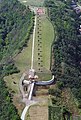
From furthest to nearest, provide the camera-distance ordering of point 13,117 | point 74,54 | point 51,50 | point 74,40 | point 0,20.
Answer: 1. point 0,20
2. point 74,40
3. point 74,54
4. point 51,50
5. point 13,117

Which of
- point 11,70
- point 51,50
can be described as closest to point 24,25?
point 51,50

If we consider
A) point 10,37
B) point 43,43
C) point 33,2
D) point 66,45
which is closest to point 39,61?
point 43,43

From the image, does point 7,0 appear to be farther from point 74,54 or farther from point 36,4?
point 74,54

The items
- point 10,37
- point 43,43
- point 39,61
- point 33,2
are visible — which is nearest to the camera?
Result: point 39,61

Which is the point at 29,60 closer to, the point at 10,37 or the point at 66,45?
the point at 66,45

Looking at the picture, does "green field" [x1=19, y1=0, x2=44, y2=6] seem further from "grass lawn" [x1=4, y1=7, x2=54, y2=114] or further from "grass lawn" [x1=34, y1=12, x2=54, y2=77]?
"grass lawn" [x1=4, y1=7, x2=54, y2=114]

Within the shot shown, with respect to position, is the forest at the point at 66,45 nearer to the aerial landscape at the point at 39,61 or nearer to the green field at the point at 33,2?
the aerial landscape at the point at 39,61

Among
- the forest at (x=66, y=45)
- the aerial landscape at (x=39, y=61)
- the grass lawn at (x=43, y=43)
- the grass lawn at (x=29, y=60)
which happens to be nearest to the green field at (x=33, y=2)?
the aerial landscape at (x=39, y=61)

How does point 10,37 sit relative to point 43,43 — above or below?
below
